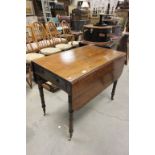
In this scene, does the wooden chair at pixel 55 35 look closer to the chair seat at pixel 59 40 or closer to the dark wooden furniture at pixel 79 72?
the chair seat at pixel 59 40

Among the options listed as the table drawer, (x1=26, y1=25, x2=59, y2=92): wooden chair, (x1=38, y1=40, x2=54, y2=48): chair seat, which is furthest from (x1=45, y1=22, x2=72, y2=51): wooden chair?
the table drawer

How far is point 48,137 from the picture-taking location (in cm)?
156

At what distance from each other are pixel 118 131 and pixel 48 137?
85cm

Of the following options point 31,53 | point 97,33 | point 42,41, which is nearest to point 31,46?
point 31,53

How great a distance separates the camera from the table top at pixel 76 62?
3.94ft

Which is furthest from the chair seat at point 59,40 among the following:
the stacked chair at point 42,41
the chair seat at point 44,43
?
the chair seat at point 44,43

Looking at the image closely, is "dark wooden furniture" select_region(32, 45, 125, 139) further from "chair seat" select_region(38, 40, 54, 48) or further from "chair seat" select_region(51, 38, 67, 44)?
"chair seat" select_region(51, 38, 67, 44)

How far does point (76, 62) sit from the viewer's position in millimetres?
1430

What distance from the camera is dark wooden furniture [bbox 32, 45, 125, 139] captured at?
1172 mm

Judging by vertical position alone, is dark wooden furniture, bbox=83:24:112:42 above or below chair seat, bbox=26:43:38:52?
above
